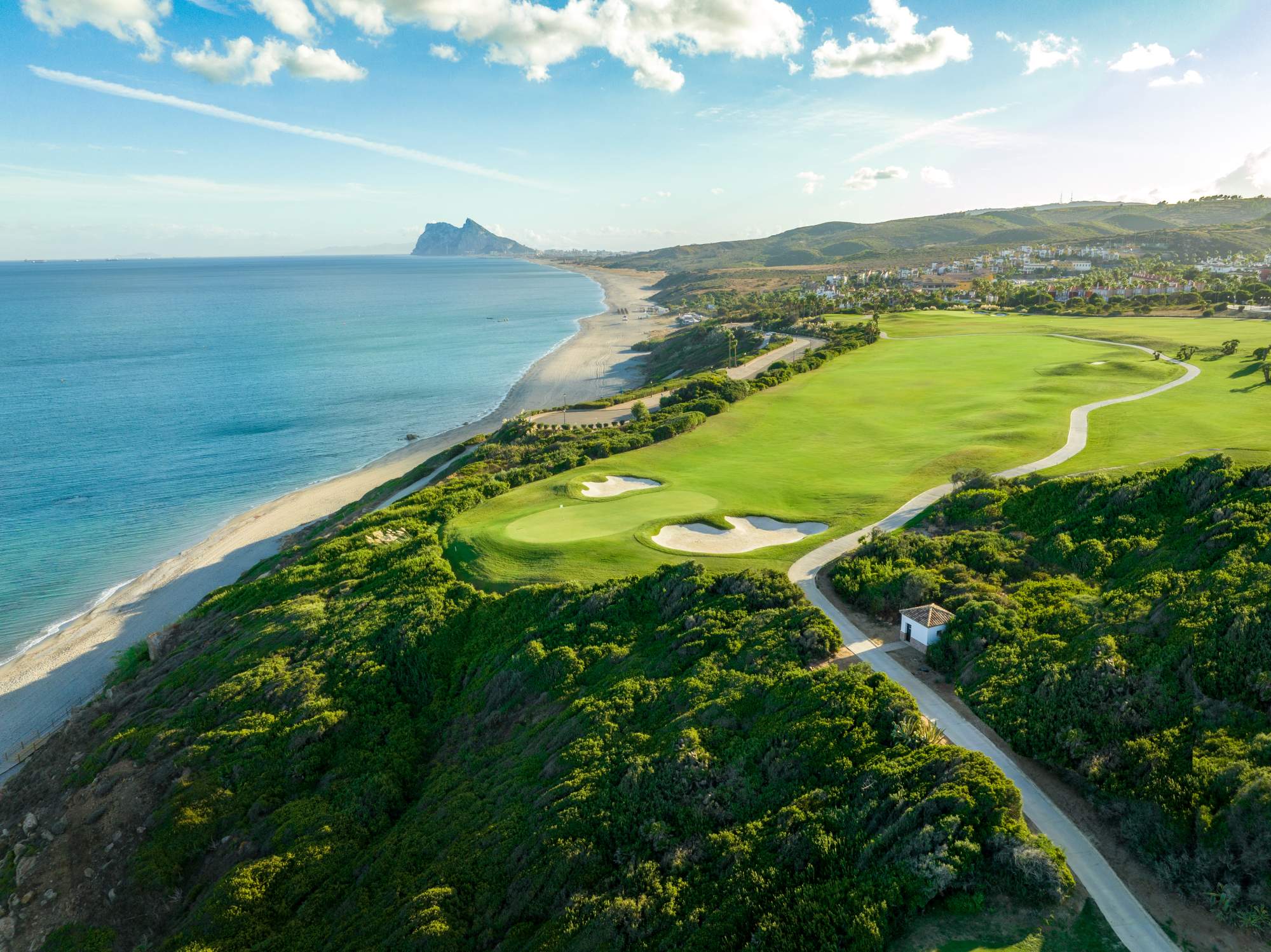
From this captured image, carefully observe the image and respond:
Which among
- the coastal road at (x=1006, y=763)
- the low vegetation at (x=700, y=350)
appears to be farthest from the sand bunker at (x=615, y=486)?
the low vegetation at (x=700, y=350)

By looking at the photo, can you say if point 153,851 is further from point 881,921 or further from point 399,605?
point 881,921

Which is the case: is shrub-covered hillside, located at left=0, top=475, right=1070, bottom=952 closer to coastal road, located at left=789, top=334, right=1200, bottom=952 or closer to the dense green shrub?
coastal road, located at left=789, top=334, right=1200, bottom=952

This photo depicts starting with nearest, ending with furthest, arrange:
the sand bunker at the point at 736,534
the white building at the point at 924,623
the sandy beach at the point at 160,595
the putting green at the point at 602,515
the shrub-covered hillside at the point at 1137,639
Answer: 1. the shrub-covered hillside at the point at 1137,639
2. the white building at the point at 924,623
3. the sand bunker at the point at 736,534
4. the putting green at the point at 602,515
5. the sandy beach at the point at 160,595

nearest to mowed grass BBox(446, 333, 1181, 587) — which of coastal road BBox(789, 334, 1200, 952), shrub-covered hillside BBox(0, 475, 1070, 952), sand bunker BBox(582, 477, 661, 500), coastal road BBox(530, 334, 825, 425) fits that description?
sand bunker BBox(582, 477, 661, 500)

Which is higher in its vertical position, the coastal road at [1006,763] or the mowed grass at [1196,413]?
the mowed grass at [1196,413]

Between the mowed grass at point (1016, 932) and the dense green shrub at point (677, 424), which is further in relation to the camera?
the dense green shrub at point (677, 424)

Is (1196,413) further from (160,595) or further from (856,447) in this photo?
(160,595)

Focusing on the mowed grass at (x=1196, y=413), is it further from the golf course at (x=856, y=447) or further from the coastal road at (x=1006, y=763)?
the coastal road at (x=1006, y=763)

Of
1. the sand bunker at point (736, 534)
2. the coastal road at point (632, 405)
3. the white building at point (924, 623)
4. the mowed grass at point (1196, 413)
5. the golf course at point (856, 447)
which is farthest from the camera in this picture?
the coastal road at point (632, 405)
